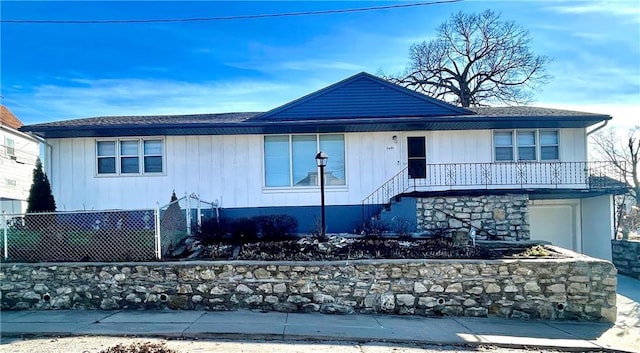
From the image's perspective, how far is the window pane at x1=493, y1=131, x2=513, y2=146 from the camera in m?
13.1

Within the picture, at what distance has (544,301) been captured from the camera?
7.71 meters

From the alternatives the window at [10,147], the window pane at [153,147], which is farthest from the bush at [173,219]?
the window at [10,147]

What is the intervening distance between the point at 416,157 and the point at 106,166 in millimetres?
9460

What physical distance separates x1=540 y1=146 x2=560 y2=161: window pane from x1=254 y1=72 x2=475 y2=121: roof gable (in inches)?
102

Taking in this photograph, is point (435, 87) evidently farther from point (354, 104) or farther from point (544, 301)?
point (544, 301)

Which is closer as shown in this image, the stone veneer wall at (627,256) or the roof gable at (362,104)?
the stone veneer wall at (627,256)

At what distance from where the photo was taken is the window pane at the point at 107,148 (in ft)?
42.3

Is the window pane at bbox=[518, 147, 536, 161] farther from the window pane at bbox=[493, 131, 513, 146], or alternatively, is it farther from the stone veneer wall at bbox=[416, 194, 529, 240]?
the stone veneer wall at bbox=[416, 194, 529, 240]

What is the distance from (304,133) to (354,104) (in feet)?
6.03

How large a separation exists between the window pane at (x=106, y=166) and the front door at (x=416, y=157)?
900 cm

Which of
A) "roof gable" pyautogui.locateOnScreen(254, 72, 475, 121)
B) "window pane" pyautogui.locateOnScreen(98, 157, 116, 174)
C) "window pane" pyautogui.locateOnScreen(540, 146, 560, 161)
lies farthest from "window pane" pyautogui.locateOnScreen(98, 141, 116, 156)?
"window pane" pyautogui.locateOnScreen(540, 146, 560, 161)

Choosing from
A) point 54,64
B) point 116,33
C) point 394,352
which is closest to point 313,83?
point 116,33

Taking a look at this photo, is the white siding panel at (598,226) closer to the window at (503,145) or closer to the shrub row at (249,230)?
the window at (503,145)

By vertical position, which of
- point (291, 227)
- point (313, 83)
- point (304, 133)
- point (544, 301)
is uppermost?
point (313, 83)
